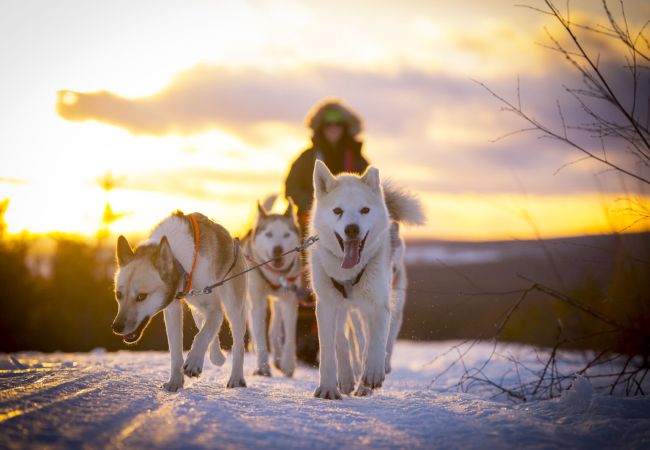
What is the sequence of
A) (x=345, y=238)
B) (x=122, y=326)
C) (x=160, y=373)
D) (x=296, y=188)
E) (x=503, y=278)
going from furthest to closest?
(x=503, y=278) < (x=296, y=188) < (x=160, y=373) < (x=345, y=238) < (x=122, y=326)

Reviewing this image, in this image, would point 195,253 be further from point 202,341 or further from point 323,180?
point 323,180

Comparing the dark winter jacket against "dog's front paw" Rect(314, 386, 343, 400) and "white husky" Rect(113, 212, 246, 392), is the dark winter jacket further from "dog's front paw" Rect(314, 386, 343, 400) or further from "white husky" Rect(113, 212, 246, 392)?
"dog's front paw" Rect(314, 386, 343, 400)

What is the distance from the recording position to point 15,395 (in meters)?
3.05

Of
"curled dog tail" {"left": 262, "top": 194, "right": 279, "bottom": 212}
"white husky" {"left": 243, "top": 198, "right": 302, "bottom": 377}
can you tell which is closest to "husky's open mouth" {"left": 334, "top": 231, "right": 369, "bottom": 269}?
"white husky" {"left": 243, "top": 198, "right": 302, "bottom": 377}

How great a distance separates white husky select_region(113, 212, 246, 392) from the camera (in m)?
3.62

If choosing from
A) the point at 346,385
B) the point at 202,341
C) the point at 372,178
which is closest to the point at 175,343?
the point at 202,341

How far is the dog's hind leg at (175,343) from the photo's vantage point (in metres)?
3.78

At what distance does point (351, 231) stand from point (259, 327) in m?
2.79

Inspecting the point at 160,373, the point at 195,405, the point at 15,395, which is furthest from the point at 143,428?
the point at 160,373

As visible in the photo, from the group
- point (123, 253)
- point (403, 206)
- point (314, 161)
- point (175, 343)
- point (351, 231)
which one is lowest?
point (175, 343)

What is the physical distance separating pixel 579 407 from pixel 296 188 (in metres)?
4.85

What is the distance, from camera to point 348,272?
400cm

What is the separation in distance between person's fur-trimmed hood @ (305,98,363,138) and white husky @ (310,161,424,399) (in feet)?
9.35

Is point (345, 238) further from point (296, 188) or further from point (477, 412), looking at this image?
point (296, 188)
